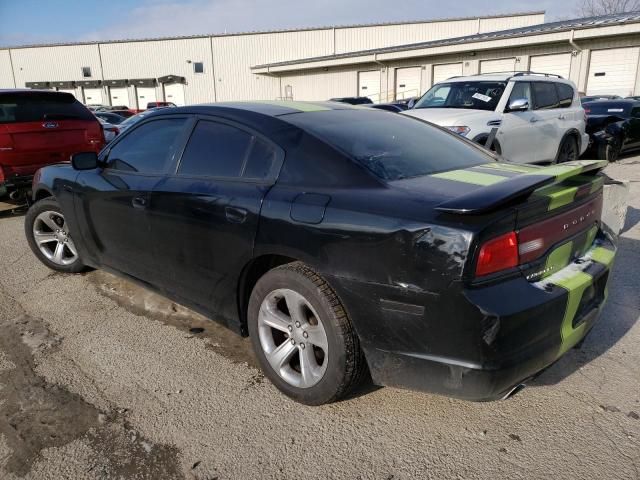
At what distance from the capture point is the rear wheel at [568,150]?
352 inches

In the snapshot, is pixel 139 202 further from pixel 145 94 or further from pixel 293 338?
pixel 145 94

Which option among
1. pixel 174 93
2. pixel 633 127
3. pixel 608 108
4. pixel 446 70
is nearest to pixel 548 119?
pixel 633 127

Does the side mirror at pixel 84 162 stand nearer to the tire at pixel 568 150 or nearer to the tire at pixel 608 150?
the tire at pixel 568 150

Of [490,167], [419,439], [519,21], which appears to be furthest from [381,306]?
[519,21]

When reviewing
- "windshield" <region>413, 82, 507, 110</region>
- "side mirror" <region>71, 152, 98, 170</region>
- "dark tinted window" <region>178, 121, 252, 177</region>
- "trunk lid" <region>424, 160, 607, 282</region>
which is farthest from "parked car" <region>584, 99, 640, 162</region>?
"side mirror" <region>71, 152, 98, 170</region>

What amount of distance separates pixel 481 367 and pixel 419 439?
0.58 meters

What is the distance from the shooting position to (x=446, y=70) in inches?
1051

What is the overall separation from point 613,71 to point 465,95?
1666 centimetres

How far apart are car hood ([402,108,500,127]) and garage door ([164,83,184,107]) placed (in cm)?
4500

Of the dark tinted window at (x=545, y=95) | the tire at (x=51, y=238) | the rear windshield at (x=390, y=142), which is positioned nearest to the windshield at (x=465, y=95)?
the dark tinted window at (x=545, y=95)

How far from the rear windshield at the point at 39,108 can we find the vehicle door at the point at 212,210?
4524 mm

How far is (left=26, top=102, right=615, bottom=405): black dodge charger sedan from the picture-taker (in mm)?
2018

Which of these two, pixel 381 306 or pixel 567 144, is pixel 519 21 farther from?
pixel 381 306

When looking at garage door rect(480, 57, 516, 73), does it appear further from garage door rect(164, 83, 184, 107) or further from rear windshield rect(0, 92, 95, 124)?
garage door rect(164, 83, 184, 107)
